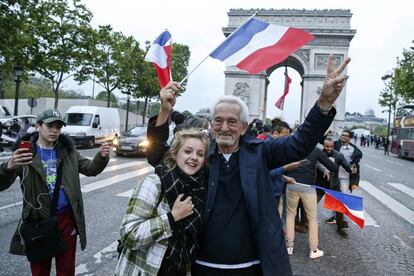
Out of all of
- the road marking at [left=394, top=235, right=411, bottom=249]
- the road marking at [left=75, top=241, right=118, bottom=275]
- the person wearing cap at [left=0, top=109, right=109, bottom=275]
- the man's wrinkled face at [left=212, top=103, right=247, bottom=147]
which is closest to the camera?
the man's wrinkled face at [left=212, top=103, right=247, bottom=147]

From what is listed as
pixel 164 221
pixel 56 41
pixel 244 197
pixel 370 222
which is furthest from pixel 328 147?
pixel 56 41

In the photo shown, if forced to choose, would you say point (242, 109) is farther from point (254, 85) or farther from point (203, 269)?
point (254, 85)

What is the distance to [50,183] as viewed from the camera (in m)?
2.75

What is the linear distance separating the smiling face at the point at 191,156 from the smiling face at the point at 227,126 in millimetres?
118

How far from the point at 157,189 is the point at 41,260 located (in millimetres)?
1317

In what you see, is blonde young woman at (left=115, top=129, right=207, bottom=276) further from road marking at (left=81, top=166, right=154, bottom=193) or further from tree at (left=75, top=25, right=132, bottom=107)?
tree at (left=75, top=25, right=132, bottom=107)

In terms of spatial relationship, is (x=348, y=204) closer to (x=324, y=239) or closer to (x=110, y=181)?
(x=324, y=239)

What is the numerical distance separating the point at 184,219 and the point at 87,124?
667 inches

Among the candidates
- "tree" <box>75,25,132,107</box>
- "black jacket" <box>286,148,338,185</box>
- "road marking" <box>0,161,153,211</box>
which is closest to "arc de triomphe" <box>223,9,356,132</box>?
"tree" <box>75,25,132,107</box>

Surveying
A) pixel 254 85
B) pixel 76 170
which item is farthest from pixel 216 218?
pixel 254 85

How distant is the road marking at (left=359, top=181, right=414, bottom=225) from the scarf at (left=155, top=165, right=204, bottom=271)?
6192mm

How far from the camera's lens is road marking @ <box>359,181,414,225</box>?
24.1 ft

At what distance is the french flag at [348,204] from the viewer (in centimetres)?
421

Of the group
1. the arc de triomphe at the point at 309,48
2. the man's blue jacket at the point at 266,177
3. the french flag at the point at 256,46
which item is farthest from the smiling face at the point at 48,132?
the arc de triomphe at the point at 309,48
